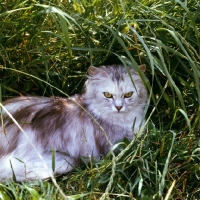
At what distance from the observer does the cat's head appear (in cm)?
249

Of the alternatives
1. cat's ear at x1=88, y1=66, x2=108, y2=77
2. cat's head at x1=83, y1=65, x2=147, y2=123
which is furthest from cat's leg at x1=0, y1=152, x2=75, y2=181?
cat's ear at x1=88, y1=66, x2=108, y2=77

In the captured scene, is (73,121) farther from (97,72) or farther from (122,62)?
(122,62)

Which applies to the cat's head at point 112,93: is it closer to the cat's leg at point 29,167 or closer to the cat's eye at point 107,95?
the cat's eye at point 107,95

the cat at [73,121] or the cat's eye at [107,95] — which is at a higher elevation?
the cat's eye at [107,95]

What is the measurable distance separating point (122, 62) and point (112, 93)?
22 centimetres

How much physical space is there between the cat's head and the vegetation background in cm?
12

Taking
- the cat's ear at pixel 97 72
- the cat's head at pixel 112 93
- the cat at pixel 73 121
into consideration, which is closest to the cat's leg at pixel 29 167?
the cat at pixel 73 121

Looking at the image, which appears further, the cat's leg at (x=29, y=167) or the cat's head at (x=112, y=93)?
the cat's head at (x=112, y=93)

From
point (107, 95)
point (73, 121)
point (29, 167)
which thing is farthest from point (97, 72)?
point (29, 167)

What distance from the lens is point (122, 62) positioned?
2.35 metres

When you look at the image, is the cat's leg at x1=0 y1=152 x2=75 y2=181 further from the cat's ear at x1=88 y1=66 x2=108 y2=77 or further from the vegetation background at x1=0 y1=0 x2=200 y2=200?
the cat's ear at x1=88 y1=66 x2=108 y2=77

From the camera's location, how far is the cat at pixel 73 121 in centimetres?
240

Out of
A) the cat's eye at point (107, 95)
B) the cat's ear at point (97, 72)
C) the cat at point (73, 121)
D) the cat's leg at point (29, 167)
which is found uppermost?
the cat's ear at point (97, 72)

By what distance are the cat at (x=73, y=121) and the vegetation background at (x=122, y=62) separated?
0.10m
